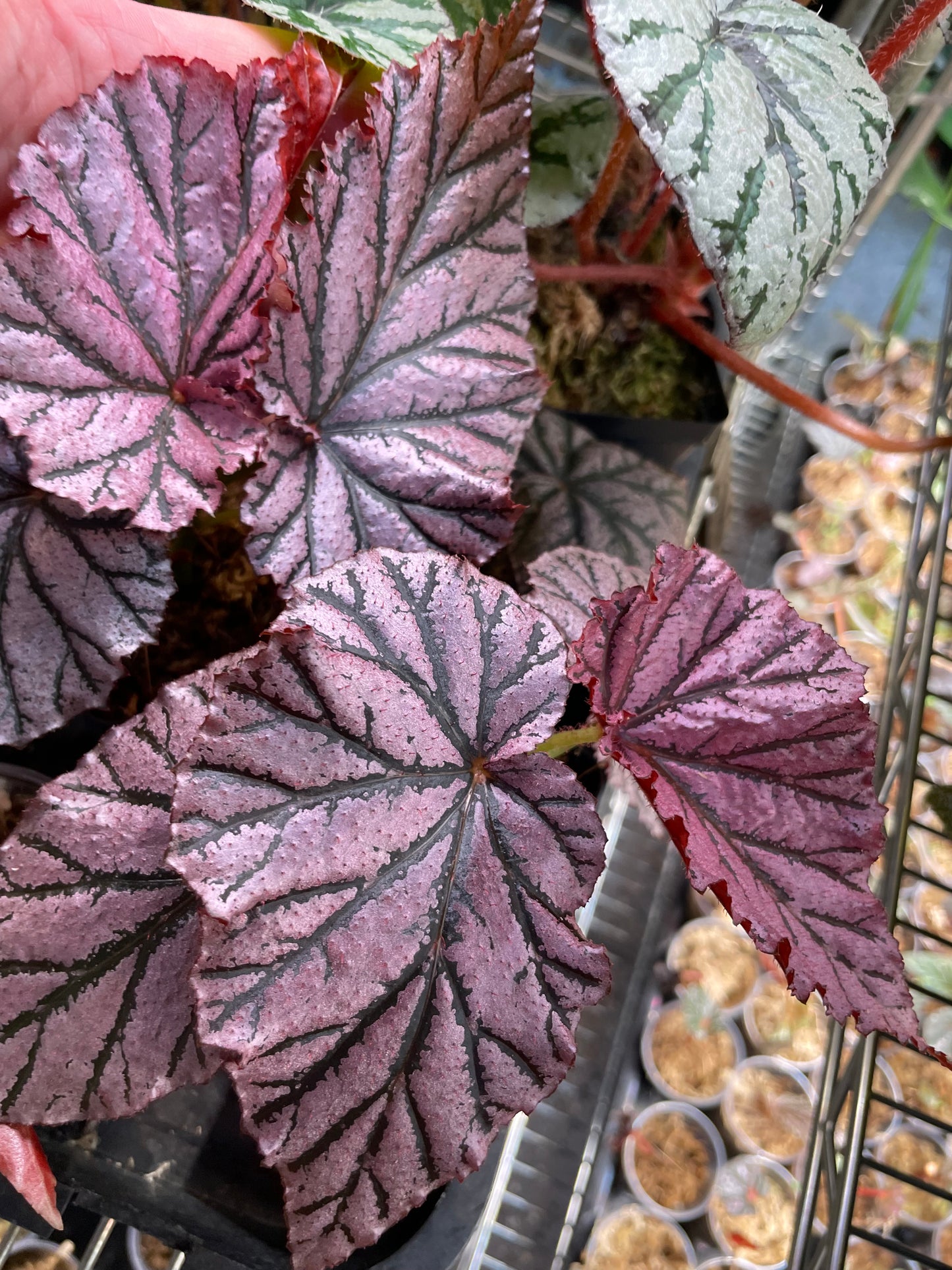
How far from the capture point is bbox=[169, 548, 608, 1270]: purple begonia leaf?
490mm

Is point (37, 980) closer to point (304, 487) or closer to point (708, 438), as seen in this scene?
point (304, 487)

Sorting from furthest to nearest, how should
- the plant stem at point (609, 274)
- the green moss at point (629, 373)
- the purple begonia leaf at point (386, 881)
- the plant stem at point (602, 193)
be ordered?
the green moss at point (629, 373)
the plant stem at point (609, 274)
the plant stem at point (602, 193)
the purple begonia leaf at point (386, 881)

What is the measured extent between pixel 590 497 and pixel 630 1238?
41.8 inches

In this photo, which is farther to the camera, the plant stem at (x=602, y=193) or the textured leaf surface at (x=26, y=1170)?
the plant stem at (x=602, y=193)

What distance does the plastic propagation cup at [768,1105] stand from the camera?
1.36m

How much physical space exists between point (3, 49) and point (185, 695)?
1.51ft

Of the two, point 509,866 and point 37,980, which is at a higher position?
point 509,866

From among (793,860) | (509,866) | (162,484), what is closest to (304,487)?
(162,484)

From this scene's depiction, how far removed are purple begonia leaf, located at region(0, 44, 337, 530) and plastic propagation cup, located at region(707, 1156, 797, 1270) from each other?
129 cm

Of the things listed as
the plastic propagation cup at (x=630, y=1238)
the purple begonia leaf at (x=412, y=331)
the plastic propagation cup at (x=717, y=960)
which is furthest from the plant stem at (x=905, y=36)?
the plastic propagation cup at (x=630, y=1238)

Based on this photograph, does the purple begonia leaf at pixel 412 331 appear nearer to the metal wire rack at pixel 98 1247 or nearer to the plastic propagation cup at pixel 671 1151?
the metal wire rack at pixel 98 1247

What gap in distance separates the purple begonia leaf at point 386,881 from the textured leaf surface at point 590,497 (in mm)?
407

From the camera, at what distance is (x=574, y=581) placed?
2.55ft

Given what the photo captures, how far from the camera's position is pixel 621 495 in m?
1.01
